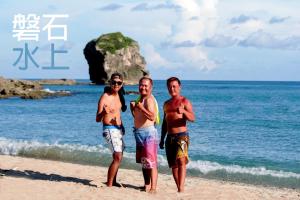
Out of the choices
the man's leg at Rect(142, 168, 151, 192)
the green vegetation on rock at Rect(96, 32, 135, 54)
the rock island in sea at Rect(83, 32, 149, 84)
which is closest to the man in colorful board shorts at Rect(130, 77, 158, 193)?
the man's leg at Rect(142, 168, 151, 192)

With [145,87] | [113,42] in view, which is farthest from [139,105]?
[113,42]

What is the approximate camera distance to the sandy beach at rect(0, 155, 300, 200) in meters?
8.78

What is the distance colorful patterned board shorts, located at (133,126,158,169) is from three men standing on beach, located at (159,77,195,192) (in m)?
0.30

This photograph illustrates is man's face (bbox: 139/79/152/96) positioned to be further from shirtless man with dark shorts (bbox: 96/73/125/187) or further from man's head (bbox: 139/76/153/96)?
shirtless man with dark shorts (bbox: 96/73/125/187)

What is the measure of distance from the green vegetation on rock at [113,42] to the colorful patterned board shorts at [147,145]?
344 ft

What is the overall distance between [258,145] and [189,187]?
11.1m

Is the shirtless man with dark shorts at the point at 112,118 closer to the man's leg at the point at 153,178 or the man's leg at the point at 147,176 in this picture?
the man's leg at the point at 147,176

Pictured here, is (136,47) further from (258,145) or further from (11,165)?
(11,165)

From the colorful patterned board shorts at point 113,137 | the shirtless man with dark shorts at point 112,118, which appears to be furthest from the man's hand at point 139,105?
the colorful patterned board shorts at point 113,137

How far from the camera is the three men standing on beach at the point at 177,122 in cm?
853

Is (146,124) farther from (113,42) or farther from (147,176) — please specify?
(113,42)

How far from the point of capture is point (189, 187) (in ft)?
33.6

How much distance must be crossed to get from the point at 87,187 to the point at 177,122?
2245mm

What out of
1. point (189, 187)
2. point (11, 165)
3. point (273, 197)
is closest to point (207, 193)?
point (189, 187)
